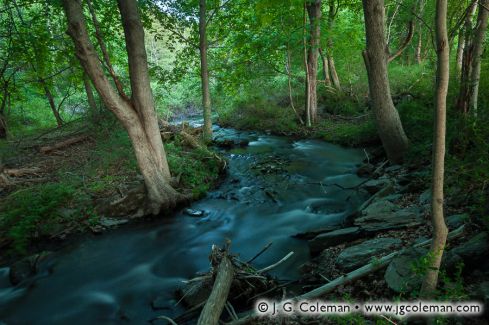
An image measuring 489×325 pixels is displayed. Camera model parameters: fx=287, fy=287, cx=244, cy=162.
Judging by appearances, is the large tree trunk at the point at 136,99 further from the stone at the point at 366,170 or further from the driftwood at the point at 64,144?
the stone at the point at 366,170

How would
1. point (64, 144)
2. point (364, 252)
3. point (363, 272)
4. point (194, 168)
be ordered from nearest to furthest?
point (363, 272) → point (364, 252) → point (194, 168) → point (64, 144)

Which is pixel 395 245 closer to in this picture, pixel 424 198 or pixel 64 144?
pixel 424 198

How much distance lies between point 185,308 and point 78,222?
13.6 feet

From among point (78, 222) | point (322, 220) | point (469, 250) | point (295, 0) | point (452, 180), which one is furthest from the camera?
point (295, 0)

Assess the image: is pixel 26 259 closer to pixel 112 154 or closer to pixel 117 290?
pixel 117 290

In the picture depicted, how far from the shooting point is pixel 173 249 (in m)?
6.25

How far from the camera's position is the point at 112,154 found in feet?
29.5

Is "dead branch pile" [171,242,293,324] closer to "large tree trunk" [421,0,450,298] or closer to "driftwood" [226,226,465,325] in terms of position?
"driftwood" [226,226,465,325]

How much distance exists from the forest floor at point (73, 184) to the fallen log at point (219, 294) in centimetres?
380

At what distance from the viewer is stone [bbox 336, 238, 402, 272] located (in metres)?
3.80

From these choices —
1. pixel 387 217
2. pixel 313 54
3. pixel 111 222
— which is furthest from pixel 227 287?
pixel 313 54

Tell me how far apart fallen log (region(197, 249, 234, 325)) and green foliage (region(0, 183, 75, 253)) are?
4555 millimetres

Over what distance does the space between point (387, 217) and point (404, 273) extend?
5.89ft

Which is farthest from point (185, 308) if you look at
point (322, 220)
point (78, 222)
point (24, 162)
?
point (24, 162)
